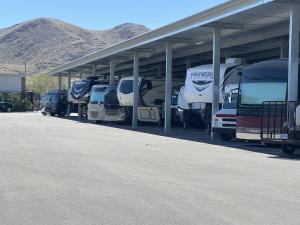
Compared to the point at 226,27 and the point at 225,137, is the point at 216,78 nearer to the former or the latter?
the point at 226,27

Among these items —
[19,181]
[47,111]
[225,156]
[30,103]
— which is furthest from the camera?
[30,103]

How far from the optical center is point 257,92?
21.6 meters

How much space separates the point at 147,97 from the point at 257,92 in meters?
18.5

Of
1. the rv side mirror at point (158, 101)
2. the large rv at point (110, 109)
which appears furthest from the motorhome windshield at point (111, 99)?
the rv side mirror at point (158, 101)

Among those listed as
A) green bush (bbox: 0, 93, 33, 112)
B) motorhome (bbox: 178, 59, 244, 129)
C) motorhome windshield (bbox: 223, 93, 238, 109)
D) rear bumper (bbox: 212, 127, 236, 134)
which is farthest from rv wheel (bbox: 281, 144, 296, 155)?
green bush (bbox: 0, 93, 33, 112)

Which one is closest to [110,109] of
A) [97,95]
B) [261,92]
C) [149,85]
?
[97,95]

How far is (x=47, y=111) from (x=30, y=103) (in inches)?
930

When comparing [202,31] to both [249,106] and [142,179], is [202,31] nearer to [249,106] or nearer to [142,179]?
[249,106]

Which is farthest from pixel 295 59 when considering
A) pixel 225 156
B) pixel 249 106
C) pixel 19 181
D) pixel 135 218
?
pixel 135 218

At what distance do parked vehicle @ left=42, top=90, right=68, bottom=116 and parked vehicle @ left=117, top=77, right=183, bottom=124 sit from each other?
786 inches

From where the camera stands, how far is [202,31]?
29.5 m

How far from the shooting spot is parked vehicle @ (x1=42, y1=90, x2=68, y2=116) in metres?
58.8

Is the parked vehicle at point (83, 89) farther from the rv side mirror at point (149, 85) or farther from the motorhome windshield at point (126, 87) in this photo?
the rv side mirror at point (149, 85)

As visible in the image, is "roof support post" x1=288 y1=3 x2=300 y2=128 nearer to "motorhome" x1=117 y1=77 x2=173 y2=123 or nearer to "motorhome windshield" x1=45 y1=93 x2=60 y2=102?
"motorhome" x1=117 y1=77 x2=173 y2=123
